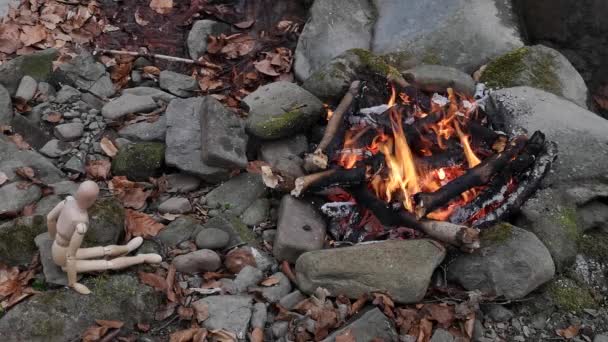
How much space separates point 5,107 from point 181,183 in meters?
1.76

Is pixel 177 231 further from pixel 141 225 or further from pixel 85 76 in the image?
pixel 85 76

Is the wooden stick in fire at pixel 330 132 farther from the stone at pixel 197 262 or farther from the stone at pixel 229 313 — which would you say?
the stone at pixel 229 313

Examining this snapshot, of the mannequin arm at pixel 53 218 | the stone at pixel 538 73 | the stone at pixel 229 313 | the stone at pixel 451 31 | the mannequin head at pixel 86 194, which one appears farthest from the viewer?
the stone at pixel 451 31

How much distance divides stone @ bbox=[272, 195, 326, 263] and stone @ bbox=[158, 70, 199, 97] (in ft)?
6.29

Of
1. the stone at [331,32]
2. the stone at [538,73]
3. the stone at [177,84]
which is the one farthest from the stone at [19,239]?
the stone at [538,73]

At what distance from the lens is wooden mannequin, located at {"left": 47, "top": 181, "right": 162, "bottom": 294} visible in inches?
153

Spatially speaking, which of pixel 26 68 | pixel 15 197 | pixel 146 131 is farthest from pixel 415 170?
pixel 26 68

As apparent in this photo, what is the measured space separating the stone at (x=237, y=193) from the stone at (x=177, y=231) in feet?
0.97

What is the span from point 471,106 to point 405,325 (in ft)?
7.77

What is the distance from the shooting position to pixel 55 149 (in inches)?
212

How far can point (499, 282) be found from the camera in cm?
444

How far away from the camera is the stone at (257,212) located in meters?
4.99

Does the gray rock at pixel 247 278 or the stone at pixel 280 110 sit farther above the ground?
the stone at pixel 280 110

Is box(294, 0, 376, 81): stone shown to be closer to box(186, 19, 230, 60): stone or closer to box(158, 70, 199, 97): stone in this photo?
box(186, 19, 230, 60): stone
